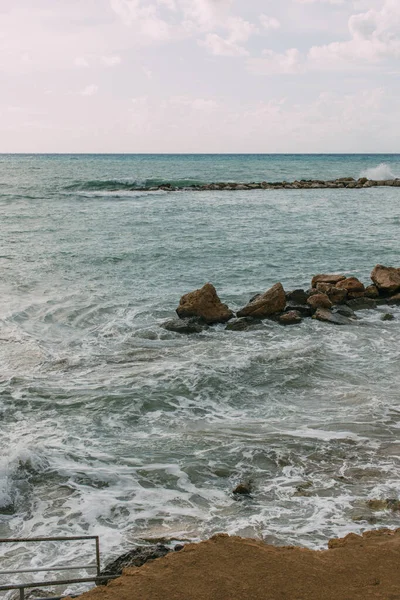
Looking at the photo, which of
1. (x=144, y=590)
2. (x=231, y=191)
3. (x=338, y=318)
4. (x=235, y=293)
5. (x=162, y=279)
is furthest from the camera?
(x=231, y=191)

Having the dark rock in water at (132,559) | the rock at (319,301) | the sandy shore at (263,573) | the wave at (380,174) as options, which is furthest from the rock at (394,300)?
the wave at (380,174)

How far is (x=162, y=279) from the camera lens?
2242 cm

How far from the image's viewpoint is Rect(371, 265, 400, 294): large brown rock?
62.5 feet

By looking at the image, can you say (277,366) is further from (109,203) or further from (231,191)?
(231,191)

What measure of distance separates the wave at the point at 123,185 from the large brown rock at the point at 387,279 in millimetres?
47712

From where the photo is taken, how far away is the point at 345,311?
1758 cm

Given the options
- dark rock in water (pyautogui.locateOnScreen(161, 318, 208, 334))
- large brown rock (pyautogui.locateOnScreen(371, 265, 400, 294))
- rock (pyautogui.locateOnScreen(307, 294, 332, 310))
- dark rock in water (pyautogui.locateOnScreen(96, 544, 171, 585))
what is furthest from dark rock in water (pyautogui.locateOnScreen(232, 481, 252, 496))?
large brown rock (pyautogui.locateOnScreen(371, 265, 400, 294))

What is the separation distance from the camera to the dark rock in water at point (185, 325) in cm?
1590

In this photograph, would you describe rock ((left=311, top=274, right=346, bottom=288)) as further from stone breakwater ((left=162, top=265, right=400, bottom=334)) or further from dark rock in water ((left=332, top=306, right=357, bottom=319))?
dark rock in water ((left=332, top=306, right=357, bottom=319))

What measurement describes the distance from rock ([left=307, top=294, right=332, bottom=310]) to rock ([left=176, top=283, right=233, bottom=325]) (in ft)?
A: 8.98

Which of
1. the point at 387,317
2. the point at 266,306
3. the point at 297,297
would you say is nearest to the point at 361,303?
the point at 387,317

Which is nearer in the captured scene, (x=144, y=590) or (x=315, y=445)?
(x=144, y=590)

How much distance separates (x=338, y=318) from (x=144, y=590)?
12.3 meters

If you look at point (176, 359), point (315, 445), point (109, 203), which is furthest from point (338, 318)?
point (109, 203)
